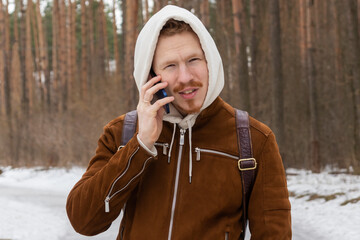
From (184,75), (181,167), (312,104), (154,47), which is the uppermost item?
(154,47)

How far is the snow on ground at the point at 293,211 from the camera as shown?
24.7 ft

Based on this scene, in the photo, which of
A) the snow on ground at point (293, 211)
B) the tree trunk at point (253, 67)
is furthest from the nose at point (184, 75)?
the tree trunk at point (253, 67)

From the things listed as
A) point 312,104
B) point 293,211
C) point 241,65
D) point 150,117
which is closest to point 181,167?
point 150,117

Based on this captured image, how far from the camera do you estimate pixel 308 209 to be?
30.9 feet

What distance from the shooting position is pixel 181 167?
2170 mm

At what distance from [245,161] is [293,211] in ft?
24.9

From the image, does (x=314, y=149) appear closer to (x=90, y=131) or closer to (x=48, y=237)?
(x=90, y=131)

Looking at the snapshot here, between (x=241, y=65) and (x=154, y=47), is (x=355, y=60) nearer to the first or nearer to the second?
(x=241, y=65)

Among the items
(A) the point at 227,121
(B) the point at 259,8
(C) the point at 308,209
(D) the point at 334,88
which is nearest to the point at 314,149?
(D) the point at 334,88

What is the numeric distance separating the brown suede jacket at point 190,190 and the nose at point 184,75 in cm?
18

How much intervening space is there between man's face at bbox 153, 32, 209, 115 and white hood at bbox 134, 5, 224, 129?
30 mm

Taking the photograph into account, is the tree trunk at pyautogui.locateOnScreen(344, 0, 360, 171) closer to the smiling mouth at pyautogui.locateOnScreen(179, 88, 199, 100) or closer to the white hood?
the white hood

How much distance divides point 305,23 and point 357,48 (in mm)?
3628

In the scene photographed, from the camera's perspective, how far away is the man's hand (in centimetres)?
206
